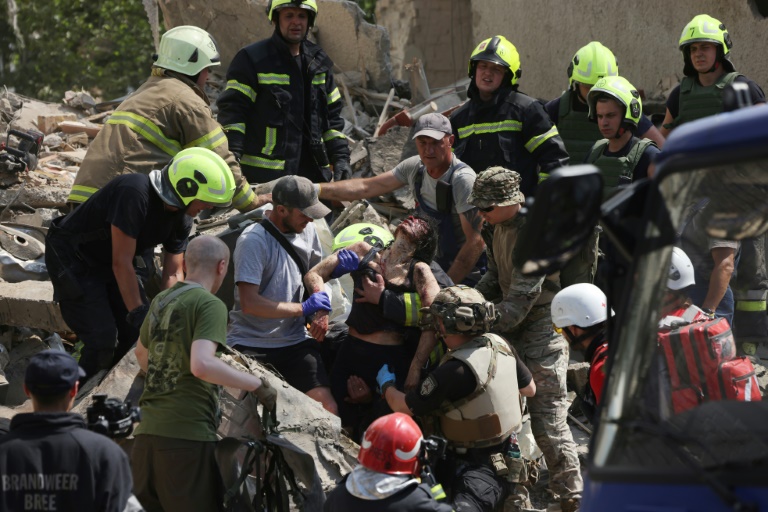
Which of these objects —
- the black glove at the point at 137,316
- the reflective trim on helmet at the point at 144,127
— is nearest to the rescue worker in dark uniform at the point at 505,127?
the reflective trim on helmet at the point at 144,127

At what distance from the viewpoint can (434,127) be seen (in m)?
7.11

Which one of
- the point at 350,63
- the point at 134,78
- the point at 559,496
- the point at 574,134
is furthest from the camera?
the point at 134,78

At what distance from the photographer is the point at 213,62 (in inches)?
294

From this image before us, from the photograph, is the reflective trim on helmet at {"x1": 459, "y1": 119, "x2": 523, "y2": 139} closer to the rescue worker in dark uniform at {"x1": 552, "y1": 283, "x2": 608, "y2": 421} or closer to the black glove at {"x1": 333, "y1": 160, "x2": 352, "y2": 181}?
the black glove at {"x1": 333, "y1": 160, "x2": 352, "y2": 181}

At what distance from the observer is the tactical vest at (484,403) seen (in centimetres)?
562

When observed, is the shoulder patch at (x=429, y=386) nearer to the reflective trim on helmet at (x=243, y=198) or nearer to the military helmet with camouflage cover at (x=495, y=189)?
the military helmet with camouflage cover at (x=495, y=189)

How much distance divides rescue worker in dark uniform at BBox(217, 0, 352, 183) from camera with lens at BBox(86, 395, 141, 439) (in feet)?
14.0

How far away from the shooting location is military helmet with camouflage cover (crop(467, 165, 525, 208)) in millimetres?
6328

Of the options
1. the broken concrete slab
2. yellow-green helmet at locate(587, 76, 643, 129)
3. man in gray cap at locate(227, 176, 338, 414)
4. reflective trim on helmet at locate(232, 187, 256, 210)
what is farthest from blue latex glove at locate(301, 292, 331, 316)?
the broken concrete slab

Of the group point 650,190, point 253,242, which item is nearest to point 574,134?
point 253,242

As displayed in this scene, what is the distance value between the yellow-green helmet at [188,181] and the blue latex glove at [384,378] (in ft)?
4.37

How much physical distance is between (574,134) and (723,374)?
5.10 m

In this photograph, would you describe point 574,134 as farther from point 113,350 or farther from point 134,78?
point 134,78

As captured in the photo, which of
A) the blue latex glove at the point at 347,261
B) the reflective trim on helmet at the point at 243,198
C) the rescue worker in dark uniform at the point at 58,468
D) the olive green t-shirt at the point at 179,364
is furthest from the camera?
the reflective trim on helmet at the point at 243,198
